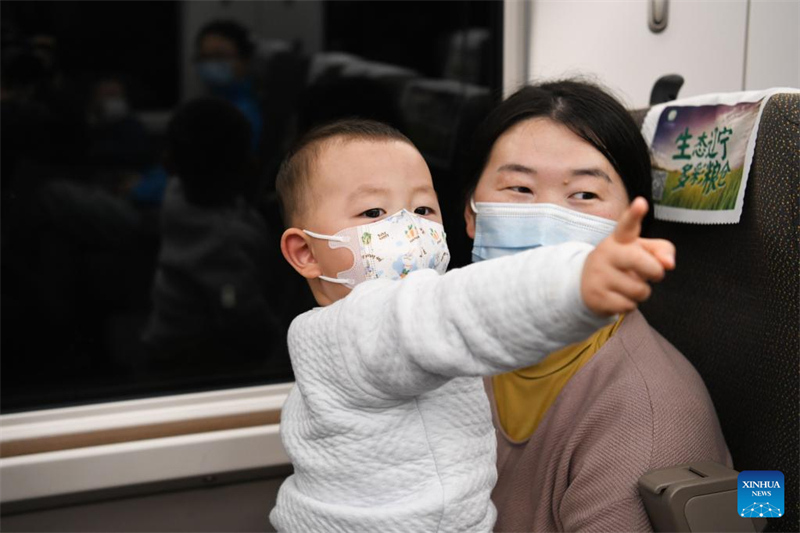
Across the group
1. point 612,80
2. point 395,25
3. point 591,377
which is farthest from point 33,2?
point 591,377

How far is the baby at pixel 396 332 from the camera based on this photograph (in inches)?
30.0

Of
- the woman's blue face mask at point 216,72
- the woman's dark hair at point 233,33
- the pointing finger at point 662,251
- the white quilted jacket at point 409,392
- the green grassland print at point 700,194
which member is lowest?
the white quilted jacket at point 409,392

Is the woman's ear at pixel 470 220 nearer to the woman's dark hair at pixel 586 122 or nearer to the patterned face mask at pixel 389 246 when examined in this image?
the woman's dark hair at pixel 586 122

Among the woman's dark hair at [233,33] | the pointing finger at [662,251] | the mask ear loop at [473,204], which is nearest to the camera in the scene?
the pointing finger at [662,251]

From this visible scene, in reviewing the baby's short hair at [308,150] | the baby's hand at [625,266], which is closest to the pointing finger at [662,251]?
the baby's hand at [625,266]

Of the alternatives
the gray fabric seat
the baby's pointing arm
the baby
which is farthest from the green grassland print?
the baby's pointing arm

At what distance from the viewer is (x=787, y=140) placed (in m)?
1.20

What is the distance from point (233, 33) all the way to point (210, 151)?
406 millimetres

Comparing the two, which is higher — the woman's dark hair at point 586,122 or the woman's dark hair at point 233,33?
the woman's dark hair at point 233,33

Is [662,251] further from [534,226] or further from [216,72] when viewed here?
[216,72]

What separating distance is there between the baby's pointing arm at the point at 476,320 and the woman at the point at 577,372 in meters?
0.45

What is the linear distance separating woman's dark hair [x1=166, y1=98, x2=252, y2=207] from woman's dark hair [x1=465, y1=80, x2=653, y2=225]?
119cm

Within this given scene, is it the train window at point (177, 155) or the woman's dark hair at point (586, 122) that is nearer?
the woman's dark hair at point (586, 122)

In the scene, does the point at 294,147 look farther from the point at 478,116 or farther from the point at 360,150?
the point at 478,116
